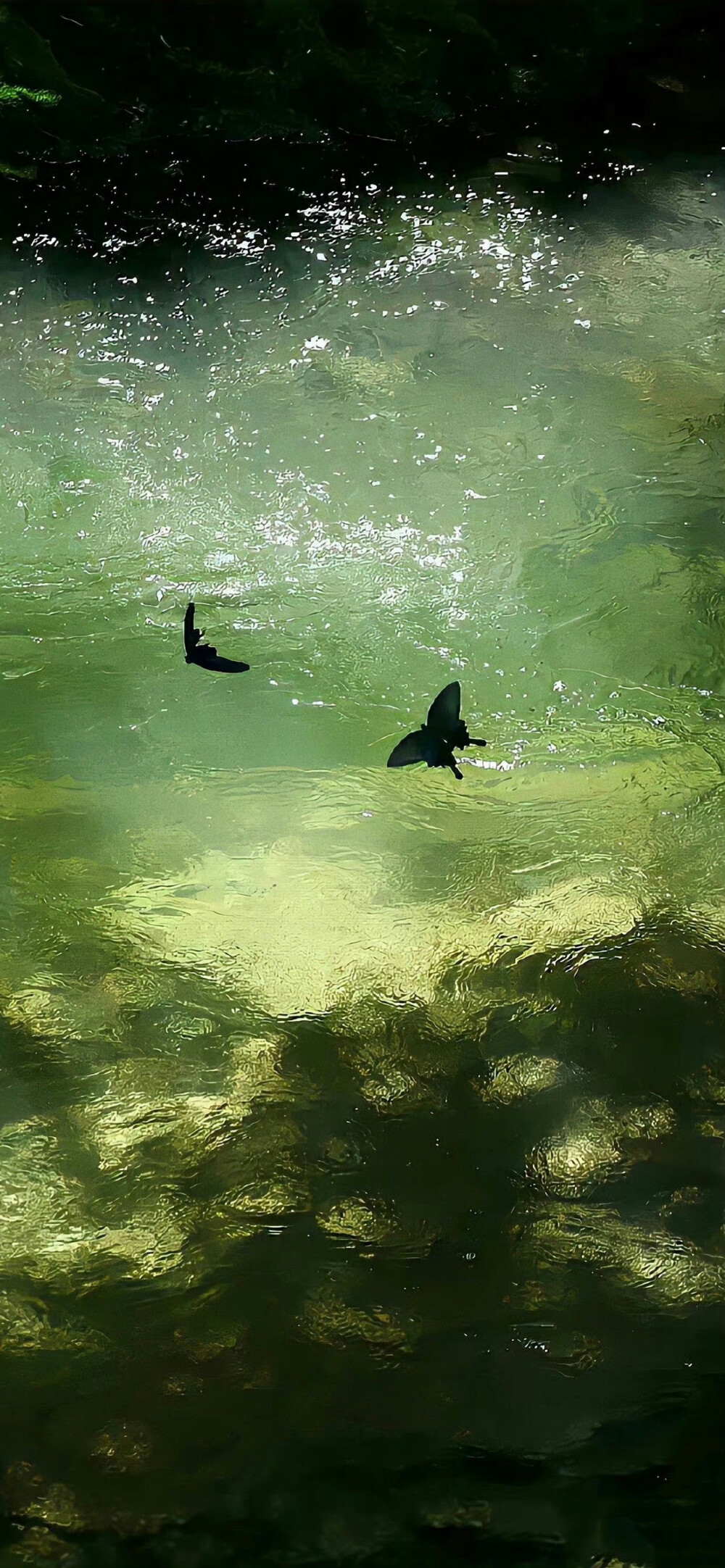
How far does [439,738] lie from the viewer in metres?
0.91

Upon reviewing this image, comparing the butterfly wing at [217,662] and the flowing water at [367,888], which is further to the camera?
the butterfly wing at [217,662]

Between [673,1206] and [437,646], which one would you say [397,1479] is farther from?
[437,646]

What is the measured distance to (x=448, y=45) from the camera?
97cm

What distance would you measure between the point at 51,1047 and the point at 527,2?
37.4 inches

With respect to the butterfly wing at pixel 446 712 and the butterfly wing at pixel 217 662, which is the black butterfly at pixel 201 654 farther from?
the butterfly wing at pixel 446 712

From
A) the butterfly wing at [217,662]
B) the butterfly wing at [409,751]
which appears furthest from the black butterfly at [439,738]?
the butterfly wing at [217,662]

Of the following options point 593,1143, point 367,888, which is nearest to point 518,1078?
point 593,1143

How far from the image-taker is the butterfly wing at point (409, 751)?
918 millimetres

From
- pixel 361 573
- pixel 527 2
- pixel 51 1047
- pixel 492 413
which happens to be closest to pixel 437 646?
pixel 361 573

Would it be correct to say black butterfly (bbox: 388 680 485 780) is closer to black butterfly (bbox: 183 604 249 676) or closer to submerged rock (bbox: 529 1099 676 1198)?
black butterfly (bbox: 183 604 249 676)

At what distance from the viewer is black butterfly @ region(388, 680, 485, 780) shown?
3.00ft

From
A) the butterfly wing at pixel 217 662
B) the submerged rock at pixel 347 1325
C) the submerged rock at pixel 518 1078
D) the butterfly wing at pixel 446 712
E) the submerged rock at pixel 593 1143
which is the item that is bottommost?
the submerged rock at pixel 347 1325

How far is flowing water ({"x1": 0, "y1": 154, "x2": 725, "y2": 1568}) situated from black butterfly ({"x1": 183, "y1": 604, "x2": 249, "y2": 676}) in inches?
0.5

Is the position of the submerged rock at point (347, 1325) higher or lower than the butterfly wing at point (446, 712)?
lower
